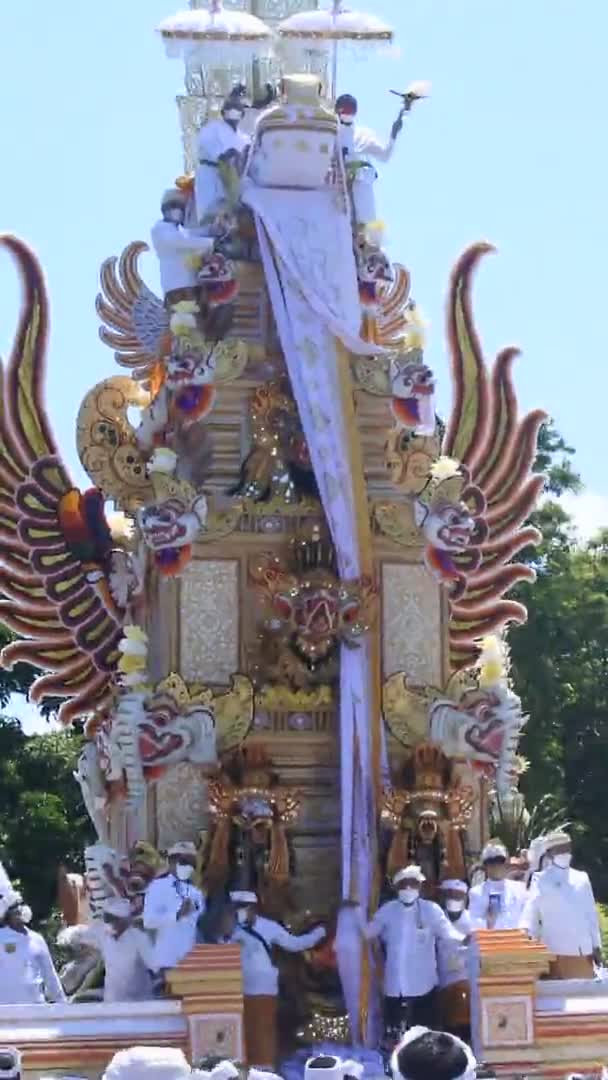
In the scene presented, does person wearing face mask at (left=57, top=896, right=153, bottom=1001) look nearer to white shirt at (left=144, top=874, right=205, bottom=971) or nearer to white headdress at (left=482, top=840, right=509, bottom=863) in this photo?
white shirt at (left=144, top=874, right=205, bottom=971)

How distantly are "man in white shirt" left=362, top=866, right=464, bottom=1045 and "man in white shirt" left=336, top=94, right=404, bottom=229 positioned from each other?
5.09 m

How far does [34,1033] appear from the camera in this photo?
47.3 feet

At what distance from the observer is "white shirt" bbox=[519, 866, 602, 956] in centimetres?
1548

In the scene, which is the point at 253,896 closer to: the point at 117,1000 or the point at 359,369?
the point at 117,1000

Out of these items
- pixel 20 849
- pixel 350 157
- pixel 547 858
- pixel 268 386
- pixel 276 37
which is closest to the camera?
pixel 547 858

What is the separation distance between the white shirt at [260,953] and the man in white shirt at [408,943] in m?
0.58

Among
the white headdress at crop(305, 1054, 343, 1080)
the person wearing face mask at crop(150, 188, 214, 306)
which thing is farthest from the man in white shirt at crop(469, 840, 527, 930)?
the white headdress at crop(305, 1054, 343, 1080)

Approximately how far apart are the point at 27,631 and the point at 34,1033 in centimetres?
401

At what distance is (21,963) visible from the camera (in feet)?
50.1

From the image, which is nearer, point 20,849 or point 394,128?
point 394,128

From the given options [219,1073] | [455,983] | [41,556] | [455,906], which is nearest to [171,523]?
[41,556]

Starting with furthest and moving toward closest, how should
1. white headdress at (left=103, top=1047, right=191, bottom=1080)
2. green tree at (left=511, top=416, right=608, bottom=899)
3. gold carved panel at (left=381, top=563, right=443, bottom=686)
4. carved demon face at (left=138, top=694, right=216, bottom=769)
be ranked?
green tree at (left=511, top=416, right=608, bottom=899) < gold carved panel at (left=381, top=563, right=443, bottom=686) < carved demon face at (left=138, top=694, right=216, bottom=769) < white headdress at (left=103, top=1047, right=191, bottom=1080)

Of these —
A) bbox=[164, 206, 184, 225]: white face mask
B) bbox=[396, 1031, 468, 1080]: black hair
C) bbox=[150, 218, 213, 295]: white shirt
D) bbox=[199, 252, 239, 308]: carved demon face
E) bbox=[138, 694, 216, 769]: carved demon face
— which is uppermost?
bbox=[164, 206, 184, 225]: white face mask

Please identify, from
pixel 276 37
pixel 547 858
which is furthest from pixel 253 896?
pixel 276 37
